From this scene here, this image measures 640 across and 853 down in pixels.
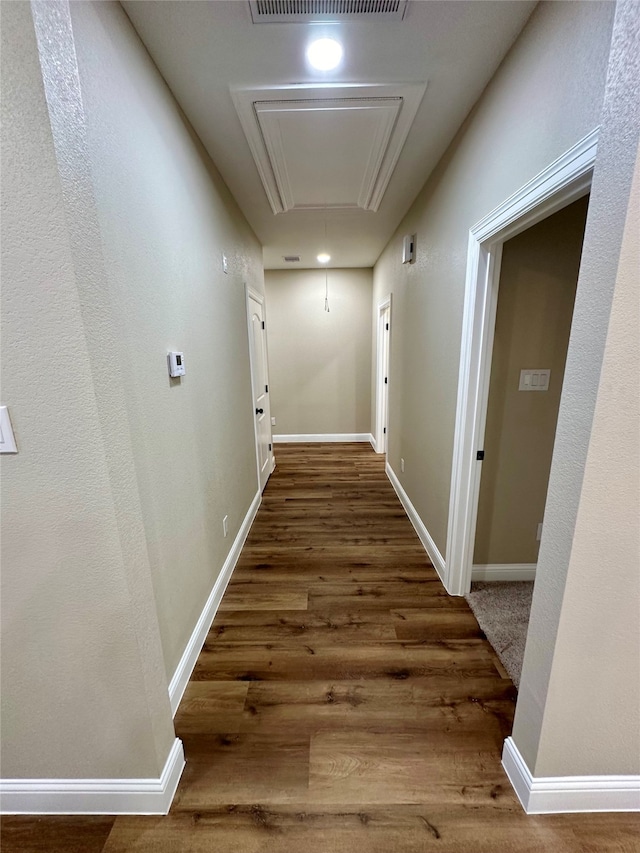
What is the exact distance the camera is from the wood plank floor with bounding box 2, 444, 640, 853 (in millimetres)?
1014

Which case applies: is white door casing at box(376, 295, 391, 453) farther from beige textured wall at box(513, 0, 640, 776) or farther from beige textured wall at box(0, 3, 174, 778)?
beige textured wall at box(0, 3, 174, 778)

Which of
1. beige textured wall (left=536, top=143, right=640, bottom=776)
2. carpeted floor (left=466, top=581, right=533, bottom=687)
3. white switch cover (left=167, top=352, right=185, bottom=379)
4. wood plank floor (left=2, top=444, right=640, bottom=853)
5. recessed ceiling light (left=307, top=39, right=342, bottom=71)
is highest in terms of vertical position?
recessed ceiling light (left=307, top=39, right=342, bottom=71)

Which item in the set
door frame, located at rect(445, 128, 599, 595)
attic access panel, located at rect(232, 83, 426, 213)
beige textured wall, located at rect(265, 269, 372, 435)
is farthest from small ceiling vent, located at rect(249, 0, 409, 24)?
beige textured wall, located at rect(265, 269, 372, 435)

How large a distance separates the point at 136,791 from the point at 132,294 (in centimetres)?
167

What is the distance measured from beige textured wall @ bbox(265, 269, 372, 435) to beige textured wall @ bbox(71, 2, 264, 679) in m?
2.68

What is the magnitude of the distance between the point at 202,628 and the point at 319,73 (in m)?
2.68

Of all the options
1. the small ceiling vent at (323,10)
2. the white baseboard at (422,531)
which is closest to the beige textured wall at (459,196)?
the white baseboard at (422,531)

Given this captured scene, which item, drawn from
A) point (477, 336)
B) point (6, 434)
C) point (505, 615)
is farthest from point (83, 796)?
point (477, 336)

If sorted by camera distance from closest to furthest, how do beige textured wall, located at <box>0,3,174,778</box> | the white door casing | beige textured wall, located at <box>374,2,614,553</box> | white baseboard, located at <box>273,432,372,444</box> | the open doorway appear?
beige textured wall, located at <box>0,3,174,778</box> → beige textured wall, located at <box>374,2,614,553</box> → the open doorway → the white door casing → white baseboard, located at <box>273,432,372,444</box>

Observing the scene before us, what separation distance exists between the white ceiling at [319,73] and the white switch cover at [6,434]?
4.68 feet

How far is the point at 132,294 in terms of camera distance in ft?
3.71

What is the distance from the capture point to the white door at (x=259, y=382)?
9.95 ft

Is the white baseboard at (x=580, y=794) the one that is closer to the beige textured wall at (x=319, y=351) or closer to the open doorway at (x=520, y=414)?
the open doorway at (x=520, y=414)

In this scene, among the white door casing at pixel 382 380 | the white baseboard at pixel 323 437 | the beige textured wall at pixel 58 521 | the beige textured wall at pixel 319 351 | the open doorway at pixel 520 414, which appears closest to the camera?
the beige textured wall at pixel 58 521
